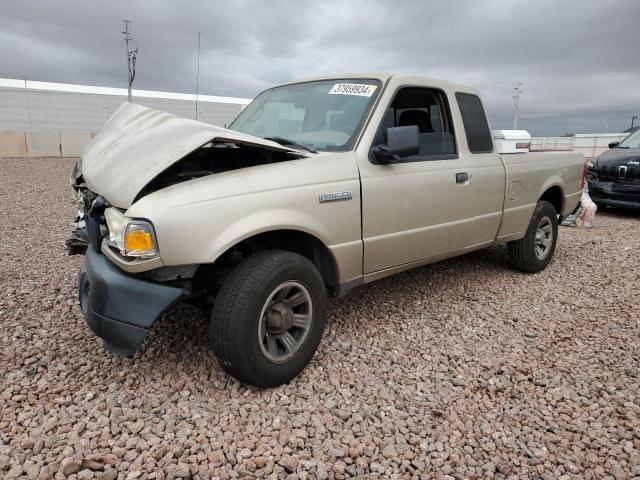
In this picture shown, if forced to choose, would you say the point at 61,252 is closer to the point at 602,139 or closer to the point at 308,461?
the point at 308,461

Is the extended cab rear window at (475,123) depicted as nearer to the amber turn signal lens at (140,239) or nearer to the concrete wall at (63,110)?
the amber turn signal lens at (140,239)

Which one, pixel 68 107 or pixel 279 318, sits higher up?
pixel 68 107

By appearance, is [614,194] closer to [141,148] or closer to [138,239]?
[141,148]

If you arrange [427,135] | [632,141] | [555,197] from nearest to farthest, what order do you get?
[427,135] → [555,197] → [632,141]

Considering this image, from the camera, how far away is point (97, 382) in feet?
9.00

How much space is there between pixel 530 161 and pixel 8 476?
4.66m

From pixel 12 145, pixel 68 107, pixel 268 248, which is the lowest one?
pixel 268 248

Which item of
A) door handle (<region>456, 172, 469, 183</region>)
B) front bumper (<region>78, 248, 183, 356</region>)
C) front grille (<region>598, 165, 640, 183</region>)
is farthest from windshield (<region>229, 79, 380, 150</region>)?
front grille (<region>598, 165, 640, 183</region>)

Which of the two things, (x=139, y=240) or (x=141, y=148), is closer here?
(x=139, y=240)

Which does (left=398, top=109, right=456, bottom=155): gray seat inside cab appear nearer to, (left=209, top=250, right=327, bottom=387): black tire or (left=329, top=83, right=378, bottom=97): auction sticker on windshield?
(left=329, top=83, right=378, bottom=97): auction sticker on windshield

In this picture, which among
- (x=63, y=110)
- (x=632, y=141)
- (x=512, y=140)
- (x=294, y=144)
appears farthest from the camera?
(x=63, y=110)

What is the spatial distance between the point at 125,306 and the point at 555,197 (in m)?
4.72

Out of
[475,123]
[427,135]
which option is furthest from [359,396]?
[475,123]

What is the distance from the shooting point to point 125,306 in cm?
240
